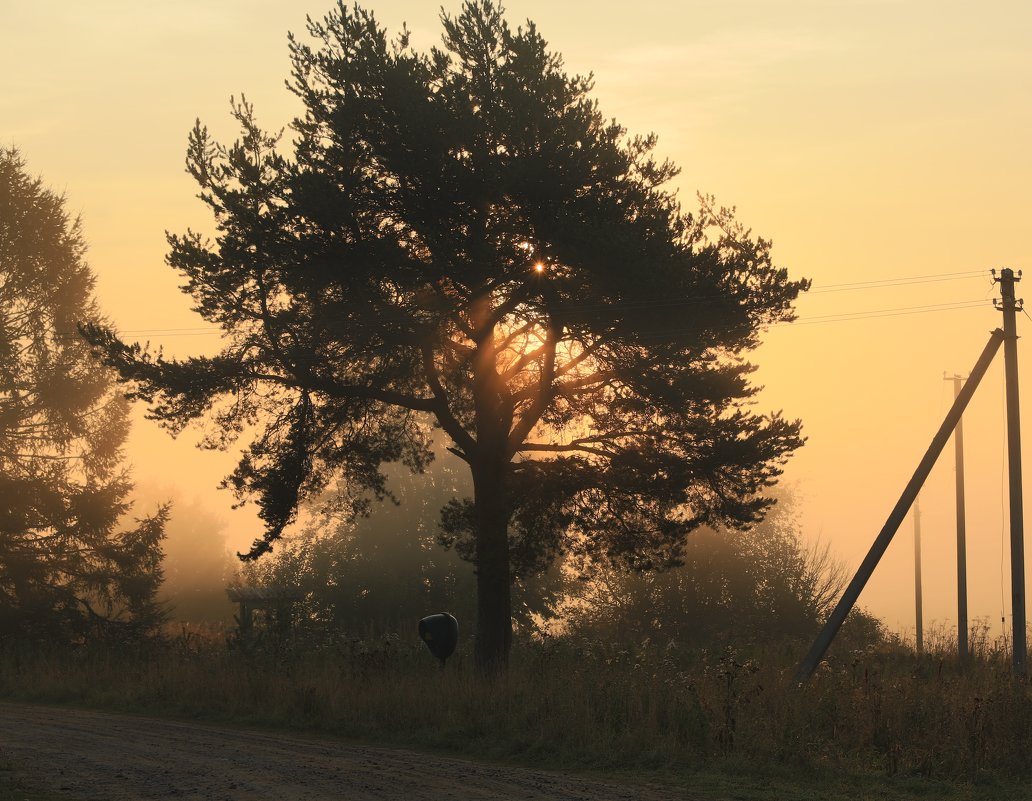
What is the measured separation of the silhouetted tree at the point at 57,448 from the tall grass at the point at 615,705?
37.6ft

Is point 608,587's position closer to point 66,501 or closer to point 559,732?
point 66,501

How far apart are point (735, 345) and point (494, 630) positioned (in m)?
7.66

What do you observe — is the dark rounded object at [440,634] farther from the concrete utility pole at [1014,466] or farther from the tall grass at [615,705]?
the concrete utility pole at [1014,466]

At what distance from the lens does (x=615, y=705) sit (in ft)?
50.8

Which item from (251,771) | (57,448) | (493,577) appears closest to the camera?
(251,771)

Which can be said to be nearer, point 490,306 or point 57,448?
point 490,306

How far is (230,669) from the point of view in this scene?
21422 mm

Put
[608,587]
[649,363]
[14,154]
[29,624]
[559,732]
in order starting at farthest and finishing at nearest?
[608,587], [14,154], [29,624], [649,363], [559,732]

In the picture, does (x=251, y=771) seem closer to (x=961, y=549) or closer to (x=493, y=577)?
(x=493, y=577)

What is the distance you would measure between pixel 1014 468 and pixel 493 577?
33.3ft

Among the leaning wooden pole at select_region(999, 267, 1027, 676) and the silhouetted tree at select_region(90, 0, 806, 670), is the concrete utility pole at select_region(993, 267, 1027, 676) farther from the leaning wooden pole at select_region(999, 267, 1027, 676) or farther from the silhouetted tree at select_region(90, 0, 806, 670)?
the silhouetted tree at select_region(90, 0, 806, 670)

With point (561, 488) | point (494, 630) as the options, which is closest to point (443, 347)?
point (561, 488)

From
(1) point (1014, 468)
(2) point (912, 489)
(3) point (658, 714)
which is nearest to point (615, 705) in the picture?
Answer: (3) point (658, 714)

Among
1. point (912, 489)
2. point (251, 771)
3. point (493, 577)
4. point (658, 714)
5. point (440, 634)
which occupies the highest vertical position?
point (912, 489)
